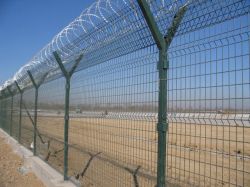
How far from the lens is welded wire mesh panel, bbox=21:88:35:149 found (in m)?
12.5

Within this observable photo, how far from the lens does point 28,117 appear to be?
13664 millimetres

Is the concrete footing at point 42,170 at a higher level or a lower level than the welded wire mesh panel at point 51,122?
lower

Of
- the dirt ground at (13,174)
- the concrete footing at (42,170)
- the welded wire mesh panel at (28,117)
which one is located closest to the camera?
the concrete footing at (42,170)

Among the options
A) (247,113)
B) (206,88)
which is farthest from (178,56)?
(247,113)

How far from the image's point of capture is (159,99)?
13.3 feet

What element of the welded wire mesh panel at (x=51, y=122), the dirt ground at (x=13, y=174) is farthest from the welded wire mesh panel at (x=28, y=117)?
the welded wire mesh panel at (x=51, y=122)

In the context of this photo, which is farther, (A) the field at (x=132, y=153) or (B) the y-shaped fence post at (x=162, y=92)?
(A) the field at (x=132, y=153)

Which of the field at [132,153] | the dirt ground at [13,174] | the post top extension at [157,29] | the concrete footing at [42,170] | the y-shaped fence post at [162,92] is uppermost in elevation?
the post top extension at [157,29]

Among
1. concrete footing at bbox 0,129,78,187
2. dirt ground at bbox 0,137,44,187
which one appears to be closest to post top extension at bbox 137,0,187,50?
concrete footing at bbox 0,129,78,187

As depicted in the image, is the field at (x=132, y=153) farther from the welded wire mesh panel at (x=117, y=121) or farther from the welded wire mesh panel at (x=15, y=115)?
the welded wire mesh panel at (x=15, y=115)

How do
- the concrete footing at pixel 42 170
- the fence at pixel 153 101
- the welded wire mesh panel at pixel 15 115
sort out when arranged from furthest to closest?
the welded wire mesh panel at pixel 15 115, the concrete footing at pixel 42 170, the fence at pixel 153 101

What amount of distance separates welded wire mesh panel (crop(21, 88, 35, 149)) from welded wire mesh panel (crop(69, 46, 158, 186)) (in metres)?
4.94

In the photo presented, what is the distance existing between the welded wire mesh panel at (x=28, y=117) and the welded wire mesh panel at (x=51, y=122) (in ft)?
3.01

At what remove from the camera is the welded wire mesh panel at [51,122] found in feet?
30.5
